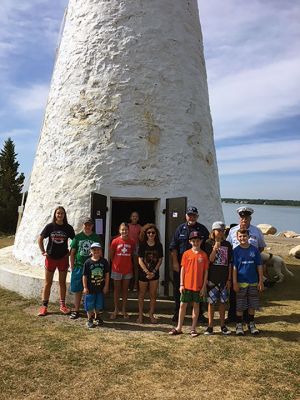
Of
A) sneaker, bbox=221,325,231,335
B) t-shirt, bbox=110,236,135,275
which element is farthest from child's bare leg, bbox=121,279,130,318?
sneaker, bbox=221,325,231,335

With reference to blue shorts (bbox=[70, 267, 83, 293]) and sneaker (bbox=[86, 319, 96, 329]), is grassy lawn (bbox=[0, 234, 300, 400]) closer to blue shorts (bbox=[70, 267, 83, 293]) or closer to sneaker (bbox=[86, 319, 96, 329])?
sneaker (bbox=[86, 319, 96, 329])

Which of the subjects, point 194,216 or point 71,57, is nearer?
point 194,216

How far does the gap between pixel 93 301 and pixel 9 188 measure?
20347 millimetres

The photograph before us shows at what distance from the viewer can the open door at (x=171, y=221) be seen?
23.4 feet

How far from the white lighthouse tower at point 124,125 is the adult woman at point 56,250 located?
942 mm

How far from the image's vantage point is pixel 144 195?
24.0 ft

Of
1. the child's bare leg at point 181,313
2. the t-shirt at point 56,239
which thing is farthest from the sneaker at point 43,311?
the child's bare leg at point 181,313

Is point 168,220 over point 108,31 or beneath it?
beneath

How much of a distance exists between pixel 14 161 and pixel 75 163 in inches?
770

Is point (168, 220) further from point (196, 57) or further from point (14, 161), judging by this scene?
point (14, 161)

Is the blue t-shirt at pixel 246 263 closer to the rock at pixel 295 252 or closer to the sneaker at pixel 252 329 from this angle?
the sneaker at pixel 252 329

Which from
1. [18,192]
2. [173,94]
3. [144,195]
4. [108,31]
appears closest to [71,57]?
[108,31]

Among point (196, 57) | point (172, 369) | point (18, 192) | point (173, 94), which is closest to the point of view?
point (172, 369)

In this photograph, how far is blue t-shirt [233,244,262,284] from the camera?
5.48 m
